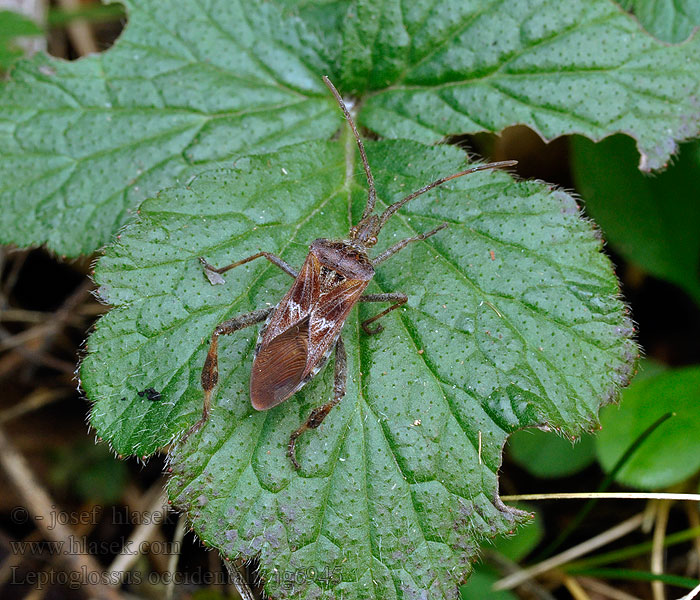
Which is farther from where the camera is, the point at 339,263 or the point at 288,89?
the point at 288,89

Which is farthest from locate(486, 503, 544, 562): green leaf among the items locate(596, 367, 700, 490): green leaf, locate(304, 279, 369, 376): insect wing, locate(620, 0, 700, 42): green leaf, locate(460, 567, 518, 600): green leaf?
locate(620, 0, 700, 42): green leaf

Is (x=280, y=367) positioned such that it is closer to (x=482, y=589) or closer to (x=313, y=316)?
(x=313, y=316)

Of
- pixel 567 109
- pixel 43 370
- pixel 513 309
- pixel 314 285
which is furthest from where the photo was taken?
pixel 43 370

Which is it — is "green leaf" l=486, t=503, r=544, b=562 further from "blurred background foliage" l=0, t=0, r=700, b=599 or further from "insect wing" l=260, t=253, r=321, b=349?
"insect wing" l=260, t=253, r=321, b=349

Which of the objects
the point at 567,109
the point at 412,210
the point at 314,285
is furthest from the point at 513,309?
the point at 567,109

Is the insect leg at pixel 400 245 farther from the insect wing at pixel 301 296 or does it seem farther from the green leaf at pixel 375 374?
the insect wing at pixel 301 296

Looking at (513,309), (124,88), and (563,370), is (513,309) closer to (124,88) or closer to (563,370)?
(563,370)

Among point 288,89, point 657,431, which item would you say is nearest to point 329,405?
point 288,89
